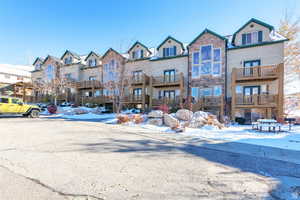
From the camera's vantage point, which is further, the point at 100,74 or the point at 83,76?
the point at 83,76

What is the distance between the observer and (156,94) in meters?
22.0

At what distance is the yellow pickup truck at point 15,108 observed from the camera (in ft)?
48.4

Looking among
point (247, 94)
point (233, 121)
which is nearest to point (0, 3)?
point (233, 121)

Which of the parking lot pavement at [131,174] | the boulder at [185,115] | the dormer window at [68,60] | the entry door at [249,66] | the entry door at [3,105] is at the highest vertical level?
the dormer window at [68,60]

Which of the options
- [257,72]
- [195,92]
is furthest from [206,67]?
[257,72]

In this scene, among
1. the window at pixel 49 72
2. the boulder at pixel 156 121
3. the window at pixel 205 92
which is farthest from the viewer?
the window at pixel 49 72

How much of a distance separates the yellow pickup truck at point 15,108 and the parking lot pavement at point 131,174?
11.9 m

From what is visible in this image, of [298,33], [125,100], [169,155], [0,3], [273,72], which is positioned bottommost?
[169,155]

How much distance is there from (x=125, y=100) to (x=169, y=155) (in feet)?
55.5

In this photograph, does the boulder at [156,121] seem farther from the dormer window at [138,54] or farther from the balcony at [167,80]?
the dormer window at [138,54]

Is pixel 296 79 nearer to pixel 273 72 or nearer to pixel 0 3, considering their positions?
pixel 273 72

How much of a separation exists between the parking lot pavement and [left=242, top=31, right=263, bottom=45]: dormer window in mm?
16090

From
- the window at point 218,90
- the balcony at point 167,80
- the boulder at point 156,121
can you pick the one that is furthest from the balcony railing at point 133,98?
the window at point 218,90

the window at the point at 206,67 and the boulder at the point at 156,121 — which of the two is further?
the window at the point at 206,67
